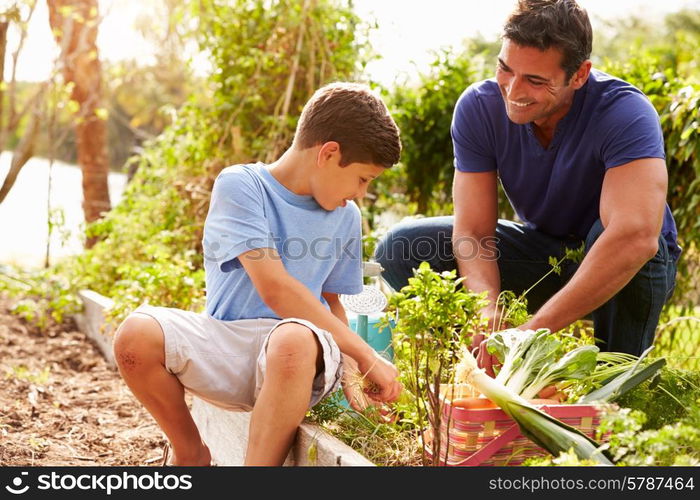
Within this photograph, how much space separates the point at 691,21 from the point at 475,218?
1743 centimetres

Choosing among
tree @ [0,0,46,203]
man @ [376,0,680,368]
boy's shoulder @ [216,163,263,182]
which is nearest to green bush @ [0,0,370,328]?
tree @ [0,0,46,203]

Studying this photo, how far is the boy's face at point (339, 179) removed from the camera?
7.36 ft

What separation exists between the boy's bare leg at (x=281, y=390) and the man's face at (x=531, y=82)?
3.97ft

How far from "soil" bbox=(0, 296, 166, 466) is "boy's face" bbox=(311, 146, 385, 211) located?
1.19 m

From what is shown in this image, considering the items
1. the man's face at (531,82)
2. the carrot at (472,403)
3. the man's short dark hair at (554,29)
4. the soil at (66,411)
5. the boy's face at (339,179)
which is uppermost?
the man's short dark hair at (554,29)

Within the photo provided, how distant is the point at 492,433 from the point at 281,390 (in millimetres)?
515

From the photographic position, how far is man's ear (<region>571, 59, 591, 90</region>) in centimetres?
264

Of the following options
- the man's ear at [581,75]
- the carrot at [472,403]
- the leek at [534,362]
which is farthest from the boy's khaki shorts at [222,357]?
the man's ear at [581,75]

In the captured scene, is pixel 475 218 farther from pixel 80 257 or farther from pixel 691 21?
pixel 691 21

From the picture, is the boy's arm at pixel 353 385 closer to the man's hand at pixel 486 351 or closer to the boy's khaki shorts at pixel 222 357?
the boy's khaki shorts at pixel 222 357

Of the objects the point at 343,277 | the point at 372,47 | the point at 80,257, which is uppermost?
the point at 372,47

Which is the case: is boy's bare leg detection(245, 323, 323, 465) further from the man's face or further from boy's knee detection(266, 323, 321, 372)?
the man's face
